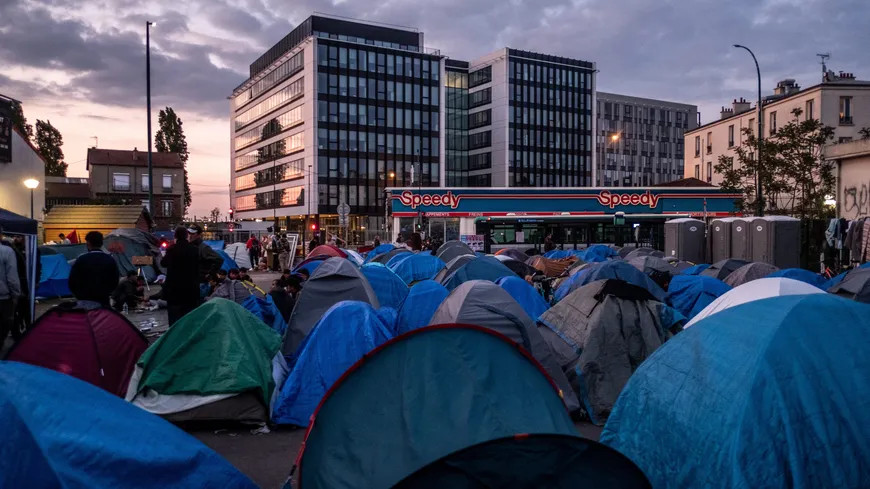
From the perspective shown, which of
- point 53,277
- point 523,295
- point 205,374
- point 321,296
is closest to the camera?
point 205,374

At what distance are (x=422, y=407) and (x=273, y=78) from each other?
80.6m

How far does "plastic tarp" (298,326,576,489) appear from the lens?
15.1 ft

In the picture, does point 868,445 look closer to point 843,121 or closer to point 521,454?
point 521,454

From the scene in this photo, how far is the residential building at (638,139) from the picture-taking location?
99000mm

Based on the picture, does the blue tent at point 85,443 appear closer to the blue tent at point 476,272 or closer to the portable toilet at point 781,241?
the blue tent at point 476,272

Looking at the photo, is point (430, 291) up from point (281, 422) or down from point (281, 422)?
up

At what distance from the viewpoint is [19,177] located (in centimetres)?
3434

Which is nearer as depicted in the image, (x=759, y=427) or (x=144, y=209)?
(x=759, y=427)

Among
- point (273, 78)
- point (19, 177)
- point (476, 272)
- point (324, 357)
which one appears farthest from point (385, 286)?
point (273, 78)

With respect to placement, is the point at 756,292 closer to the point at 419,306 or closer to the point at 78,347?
the point at 419,306

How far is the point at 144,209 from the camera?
33.8 m

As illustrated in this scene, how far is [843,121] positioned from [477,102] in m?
49.6

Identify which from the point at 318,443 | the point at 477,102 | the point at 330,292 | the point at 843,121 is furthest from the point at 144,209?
the point at 477,102

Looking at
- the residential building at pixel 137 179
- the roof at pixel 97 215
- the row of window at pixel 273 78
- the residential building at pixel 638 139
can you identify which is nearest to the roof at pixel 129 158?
the residential building at pixel 137 179
